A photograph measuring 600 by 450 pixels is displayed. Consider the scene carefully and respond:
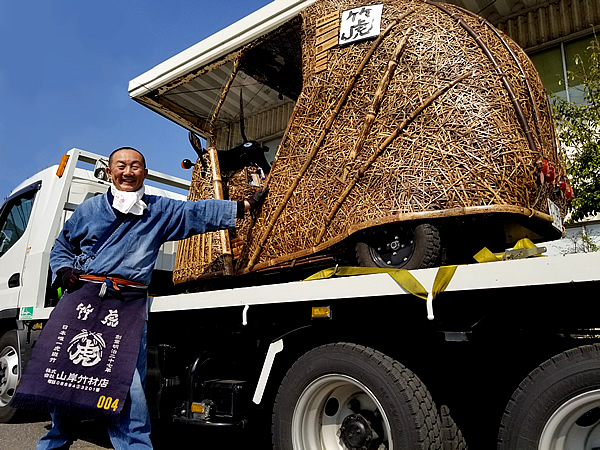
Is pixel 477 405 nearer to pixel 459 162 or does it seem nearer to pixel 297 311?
pixel 297 311

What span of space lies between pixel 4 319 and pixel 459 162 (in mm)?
5149

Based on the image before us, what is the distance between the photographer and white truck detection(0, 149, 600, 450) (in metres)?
2.04

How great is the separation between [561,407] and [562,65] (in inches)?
229

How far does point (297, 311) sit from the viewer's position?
9.93 ft

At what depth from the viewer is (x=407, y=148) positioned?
2855 millimetres

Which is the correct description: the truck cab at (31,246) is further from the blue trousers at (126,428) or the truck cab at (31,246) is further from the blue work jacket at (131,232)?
the blue trousers at (126,428)

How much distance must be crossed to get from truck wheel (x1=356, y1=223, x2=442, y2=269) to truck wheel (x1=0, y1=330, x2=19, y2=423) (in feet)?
13.3

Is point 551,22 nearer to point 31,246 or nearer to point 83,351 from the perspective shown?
point 83,351

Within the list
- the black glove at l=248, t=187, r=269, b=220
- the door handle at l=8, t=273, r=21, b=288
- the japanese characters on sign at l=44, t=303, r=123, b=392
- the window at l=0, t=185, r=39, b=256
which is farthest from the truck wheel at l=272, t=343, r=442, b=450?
the window at l=0, t=185, r=39, b=256

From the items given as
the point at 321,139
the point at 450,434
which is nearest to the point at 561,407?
the point at 450,434

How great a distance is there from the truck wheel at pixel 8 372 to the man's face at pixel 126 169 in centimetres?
315

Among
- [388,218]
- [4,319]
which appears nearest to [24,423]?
[4,319]

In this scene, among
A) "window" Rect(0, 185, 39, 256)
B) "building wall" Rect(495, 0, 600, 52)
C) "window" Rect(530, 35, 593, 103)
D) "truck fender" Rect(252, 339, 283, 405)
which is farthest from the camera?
"window" Rect(530, 35, 593, 103)

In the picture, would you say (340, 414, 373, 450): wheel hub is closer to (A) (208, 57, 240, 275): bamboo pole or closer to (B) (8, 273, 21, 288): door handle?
(A) (208, 57, 240, 275): bamboo pole
